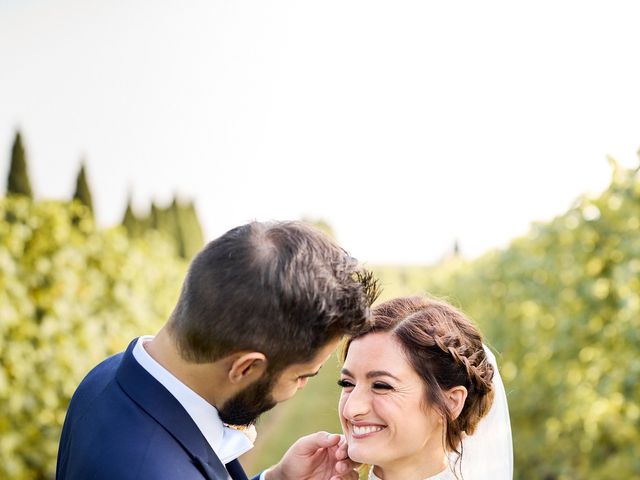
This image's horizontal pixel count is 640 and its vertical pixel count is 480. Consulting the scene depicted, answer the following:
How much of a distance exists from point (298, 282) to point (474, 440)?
1.26m

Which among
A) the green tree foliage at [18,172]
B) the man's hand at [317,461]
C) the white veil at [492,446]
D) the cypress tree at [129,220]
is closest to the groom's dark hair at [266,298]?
the man's hand at [317,461]

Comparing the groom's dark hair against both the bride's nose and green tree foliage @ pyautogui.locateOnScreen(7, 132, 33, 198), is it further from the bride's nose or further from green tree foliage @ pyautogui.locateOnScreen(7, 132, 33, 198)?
Answer: green tree foliage @ pyautogui.locateOnScreen(7, 132, 33, 198)

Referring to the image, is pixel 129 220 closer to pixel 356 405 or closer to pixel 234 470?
pixel 356 405

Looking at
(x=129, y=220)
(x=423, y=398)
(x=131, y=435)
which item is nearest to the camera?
(x=131, y=435)

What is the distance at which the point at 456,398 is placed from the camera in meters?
2.74

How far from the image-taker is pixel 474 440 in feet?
9.39

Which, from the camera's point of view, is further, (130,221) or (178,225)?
(178,225)

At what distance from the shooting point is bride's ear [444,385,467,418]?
273cm

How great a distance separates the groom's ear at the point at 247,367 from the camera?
1.93 m

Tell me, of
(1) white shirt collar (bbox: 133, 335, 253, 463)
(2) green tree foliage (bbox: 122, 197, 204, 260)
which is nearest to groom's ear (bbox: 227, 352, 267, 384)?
(1) white shirt collar (bbox: 133, 335, 253, 463)

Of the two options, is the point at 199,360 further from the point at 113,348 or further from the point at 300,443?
the point at 113,348

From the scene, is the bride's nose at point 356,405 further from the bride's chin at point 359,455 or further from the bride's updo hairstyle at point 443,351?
the bride's updo hairstyle at point 443,351

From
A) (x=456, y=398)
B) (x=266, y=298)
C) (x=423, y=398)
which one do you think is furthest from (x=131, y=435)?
(x=456, y=398)

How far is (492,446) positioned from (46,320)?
474 cm
